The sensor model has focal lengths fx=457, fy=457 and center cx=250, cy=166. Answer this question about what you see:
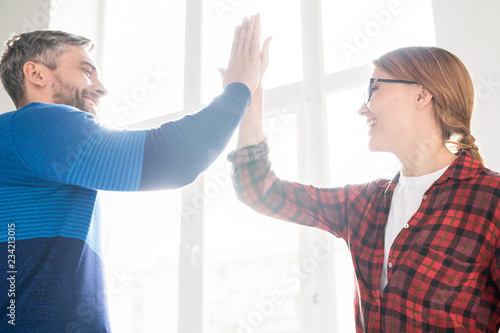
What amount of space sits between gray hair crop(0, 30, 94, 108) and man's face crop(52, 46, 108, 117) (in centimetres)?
2

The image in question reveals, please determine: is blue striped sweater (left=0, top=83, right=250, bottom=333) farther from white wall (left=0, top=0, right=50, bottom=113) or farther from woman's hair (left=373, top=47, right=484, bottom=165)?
white wall (left=0, top=0, right=50, bottom=113)

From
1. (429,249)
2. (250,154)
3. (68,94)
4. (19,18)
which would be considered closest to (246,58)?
(250,154)

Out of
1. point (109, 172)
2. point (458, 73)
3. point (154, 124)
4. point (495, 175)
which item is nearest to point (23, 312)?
point (109, 172)

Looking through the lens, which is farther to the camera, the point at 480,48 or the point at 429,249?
the point at 480,48

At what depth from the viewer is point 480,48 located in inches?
69.4

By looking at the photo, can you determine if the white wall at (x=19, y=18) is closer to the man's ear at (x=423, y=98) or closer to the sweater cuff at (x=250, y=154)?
the sweater cuff at (x=250, y=154)

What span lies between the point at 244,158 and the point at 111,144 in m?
0.68

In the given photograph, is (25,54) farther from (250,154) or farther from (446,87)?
(446,87)

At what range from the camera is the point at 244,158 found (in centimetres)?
159

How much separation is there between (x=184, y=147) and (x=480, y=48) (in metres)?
1.36

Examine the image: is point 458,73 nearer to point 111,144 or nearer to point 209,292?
point 111,144

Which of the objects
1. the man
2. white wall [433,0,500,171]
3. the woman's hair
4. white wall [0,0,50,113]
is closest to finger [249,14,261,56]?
the man

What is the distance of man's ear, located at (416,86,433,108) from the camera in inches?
59.1

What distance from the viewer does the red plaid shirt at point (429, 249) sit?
1204 mm
